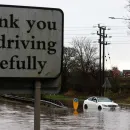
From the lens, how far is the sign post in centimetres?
288

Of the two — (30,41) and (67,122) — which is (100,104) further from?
(30,41)

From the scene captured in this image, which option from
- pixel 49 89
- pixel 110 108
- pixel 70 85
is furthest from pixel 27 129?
pixel 70 85

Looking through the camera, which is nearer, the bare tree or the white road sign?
the white road sign

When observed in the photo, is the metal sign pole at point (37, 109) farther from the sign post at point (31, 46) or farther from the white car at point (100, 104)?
the white car at point (100, 104)

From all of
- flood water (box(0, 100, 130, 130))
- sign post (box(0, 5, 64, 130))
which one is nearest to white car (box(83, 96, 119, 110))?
flood water (box(0, 100, 130, 130))

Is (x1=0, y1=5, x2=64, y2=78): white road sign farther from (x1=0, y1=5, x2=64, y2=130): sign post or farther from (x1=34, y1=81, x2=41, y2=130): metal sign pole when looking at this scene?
(x1=34, y1=81, x2=41, y2=130): metal sign pole

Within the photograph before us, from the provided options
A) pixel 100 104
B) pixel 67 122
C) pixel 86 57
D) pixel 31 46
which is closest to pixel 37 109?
pixel 31 46

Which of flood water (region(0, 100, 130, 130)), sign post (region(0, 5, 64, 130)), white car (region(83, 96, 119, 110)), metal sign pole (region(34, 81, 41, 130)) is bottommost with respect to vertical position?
flood water (region(0, 100, 130, 130))

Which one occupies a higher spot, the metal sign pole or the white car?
the metal sign pole

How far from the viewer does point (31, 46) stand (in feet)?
9.55

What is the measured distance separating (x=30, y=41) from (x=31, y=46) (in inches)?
1.5

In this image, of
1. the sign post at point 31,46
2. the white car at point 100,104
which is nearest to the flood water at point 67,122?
the white car at point 100,104

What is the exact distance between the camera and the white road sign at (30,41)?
288 centimetres

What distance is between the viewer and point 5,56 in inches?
114
